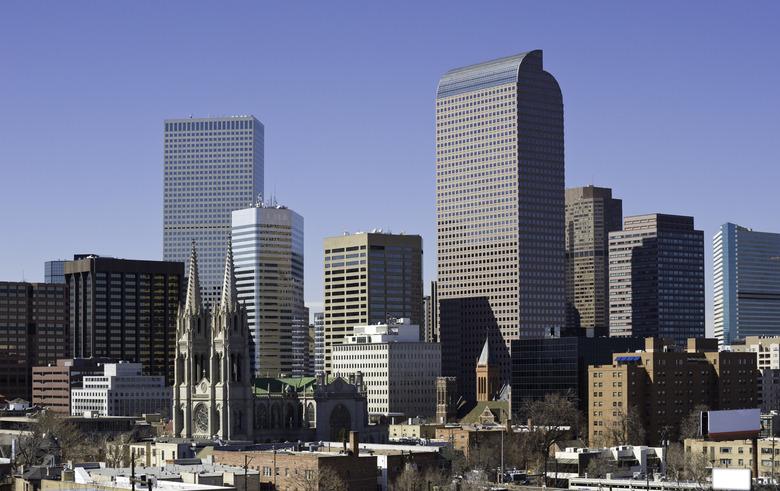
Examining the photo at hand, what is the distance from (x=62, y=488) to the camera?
469 ft

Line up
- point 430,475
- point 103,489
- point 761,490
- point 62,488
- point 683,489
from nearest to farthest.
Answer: point 103,489 → point 62,488 → point 761,490 → point 683,489 → point 430,475

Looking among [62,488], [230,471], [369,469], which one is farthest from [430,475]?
[62,488]

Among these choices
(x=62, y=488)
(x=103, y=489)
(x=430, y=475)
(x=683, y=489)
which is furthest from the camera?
(x=430, y=475)

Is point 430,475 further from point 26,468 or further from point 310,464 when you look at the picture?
point 26,468

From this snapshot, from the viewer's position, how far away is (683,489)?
176m

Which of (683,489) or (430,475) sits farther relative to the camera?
(430,475)

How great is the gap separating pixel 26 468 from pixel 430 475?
163 ft

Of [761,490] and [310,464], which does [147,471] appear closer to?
[310,464]

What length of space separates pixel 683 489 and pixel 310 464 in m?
43.2

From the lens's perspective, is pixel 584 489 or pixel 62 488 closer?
pixel 62 488

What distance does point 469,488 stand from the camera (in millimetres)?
179750

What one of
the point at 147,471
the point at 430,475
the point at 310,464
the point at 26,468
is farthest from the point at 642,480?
the point at 26,468

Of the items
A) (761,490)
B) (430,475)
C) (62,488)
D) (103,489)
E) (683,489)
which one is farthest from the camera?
(430,475)

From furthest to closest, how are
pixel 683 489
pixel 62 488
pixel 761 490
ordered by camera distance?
pixel 683 489 → pixel 761 490 → pixel 62 488
